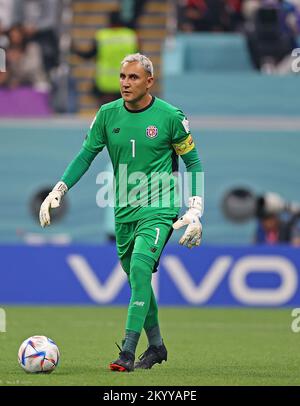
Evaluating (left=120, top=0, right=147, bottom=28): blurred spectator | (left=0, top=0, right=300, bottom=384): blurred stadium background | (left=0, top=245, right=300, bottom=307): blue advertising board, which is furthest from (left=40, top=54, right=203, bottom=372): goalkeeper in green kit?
(left=120, top=0, right=147, bottom=28): blurred spectator

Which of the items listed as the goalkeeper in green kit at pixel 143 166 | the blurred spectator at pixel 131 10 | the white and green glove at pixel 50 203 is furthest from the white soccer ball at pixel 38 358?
the blurred spectator at pixel 131 10

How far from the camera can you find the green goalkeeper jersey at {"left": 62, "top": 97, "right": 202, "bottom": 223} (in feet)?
30.2

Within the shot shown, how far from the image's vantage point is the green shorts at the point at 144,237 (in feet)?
29.6

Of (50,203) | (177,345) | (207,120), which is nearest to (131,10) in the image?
(207,120)

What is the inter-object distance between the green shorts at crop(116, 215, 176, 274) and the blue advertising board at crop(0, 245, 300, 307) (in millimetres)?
8234

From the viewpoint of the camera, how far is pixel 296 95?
20609mm

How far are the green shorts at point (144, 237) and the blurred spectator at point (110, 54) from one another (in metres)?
11.5

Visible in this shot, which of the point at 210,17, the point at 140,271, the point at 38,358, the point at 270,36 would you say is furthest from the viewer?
the point at 210,17

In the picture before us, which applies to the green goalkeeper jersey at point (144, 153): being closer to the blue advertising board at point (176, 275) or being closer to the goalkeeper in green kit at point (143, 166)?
the goalkeeper in green kit at point (143, 166)

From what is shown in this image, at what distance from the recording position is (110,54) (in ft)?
68.2

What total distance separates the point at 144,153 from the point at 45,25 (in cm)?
1285

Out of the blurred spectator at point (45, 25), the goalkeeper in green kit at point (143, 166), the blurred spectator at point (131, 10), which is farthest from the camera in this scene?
the blurred spectator at point (131, 10)

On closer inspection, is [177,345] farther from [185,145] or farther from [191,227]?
[185,145]
